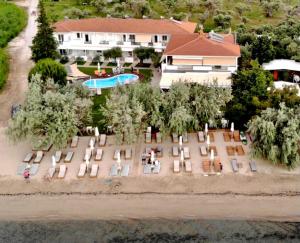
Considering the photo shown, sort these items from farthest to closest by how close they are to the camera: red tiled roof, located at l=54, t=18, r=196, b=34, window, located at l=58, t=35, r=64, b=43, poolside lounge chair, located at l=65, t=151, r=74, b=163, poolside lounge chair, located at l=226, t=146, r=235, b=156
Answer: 1. window, located at l=58, t=35, r=64, b=43
2. red tiled roof, located at l=54, t=18, r=196, b=34
3. poolside lounge chair, located at l=226, t=146, r=235, b=156
4. poolside lounge chair, located at l=65, t=151, r=74, b=163

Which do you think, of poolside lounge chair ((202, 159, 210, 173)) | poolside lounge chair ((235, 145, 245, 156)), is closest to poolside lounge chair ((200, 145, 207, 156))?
poolside lounge chair ((202, 159, 210, 173))

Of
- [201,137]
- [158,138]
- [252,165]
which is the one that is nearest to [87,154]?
[158,138]

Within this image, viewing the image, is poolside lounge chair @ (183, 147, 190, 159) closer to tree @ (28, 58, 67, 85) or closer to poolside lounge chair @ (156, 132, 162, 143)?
poolside lounge chair @ (156, 132, 162, 143)

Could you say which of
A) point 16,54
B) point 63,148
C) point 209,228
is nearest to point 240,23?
point 16,54

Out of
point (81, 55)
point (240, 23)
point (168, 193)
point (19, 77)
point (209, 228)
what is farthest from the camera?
point (240, 23)

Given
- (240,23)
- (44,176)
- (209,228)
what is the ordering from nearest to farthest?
(209,228)
(44,176)
(240,23)

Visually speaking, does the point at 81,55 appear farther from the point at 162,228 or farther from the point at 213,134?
the point at 162,228

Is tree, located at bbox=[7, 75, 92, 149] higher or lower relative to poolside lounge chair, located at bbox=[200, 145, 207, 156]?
higher

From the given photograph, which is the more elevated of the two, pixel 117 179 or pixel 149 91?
pixel 149 91
